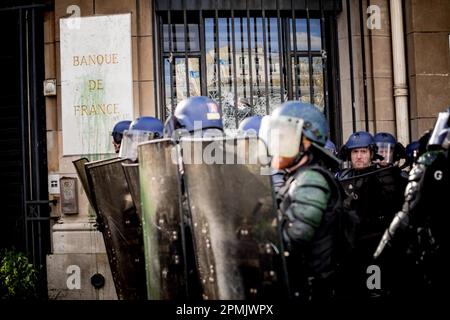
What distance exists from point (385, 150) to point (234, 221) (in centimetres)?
324

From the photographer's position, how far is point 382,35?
6.86 meters

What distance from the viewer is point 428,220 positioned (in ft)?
10.9

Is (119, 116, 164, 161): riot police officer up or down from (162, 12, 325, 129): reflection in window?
down

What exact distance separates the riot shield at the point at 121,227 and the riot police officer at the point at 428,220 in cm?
157

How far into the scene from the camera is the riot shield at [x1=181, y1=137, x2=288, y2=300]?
9.40ft

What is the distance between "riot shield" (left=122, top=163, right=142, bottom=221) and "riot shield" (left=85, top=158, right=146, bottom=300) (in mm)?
77

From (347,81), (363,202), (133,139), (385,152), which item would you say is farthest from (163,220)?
(347,81)

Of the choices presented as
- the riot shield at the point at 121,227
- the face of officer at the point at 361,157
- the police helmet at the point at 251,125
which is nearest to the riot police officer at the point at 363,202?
the face of officer at the point at 361,157

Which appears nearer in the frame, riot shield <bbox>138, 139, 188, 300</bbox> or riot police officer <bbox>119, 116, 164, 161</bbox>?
riot shield <bbox>138, 139, 188, 300</bbox>

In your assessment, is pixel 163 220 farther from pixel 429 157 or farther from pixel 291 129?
pixel 429 157

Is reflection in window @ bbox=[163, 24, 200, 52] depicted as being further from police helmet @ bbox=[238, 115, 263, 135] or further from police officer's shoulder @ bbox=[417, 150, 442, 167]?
police officer's shoulder @ bbox=[417, 150, 442, 167]

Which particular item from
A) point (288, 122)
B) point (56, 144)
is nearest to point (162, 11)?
point (56, 144)

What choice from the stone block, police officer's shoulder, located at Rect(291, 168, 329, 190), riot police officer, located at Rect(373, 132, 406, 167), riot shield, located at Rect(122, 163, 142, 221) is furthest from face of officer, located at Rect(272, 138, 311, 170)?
the stone block
